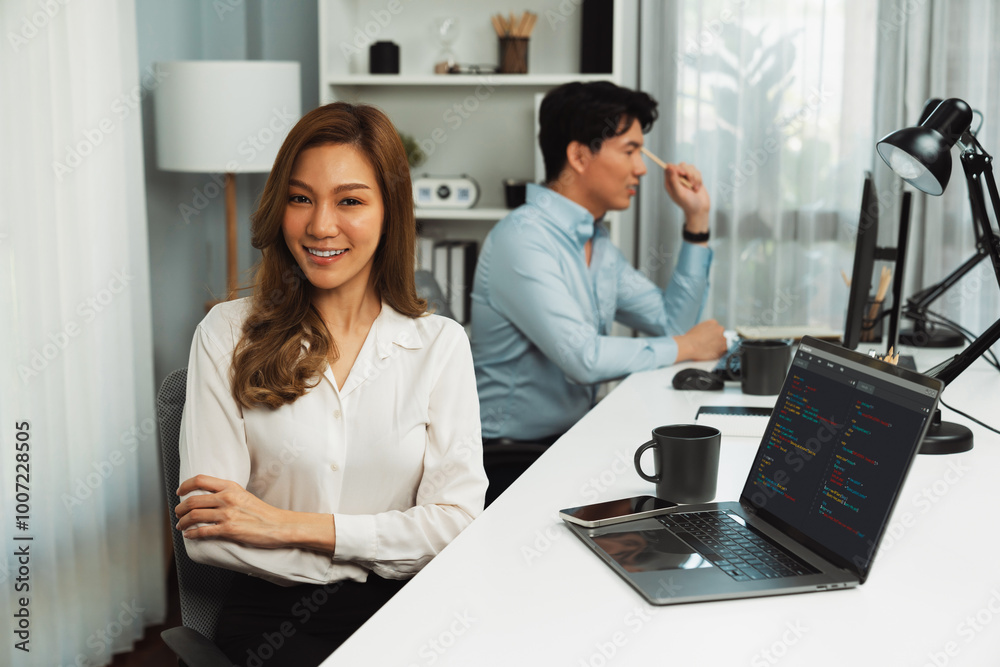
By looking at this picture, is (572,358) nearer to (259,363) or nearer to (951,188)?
(259,363)

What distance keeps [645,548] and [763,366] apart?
2.94 ft

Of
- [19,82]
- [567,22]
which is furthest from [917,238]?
[19,82]

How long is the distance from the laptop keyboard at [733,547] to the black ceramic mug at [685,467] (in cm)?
5

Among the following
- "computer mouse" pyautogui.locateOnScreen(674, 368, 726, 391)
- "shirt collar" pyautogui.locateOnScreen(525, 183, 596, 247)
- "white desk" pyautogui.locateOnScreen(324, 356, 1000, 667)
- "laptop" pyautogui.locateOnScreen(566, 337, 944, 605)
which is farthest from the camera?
"shirt collar" pyautogui.locateOnScreen(525, 183, 596, 247)

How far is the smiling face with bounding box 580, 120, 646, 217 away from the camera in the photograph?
2.24 meters

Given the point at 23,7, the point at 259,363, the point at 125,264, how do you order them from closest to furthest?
the point at 259,363
the point at 23,7
the point at 125,264

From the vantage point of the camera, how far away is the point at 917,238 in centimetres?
296

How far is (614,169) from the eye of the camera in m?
2.24

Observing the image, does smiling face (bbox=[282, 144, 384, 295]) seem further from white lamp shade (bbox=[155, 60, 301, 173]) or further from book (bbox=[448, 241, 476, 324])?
book (bbox=[448, 241, 476, 324])

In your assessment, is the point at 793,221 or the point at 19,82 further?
the point at 793,221

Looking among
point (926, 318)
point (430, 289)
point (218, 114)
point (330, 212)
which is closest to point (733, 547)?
point (330, 212)

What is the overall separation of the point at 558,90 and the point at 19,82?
1265 millimetres

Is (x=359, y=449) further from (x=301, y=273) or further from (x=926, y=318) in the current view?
(x=926, y=318)

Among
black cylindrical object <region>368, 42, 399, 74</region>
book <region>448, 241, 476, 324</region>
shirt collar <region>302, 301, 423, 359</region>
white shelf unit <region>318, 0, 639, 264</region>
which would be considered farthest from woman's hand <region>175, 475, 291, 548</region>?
black cylindrical object <region>368, 42, 399, 74</region>
